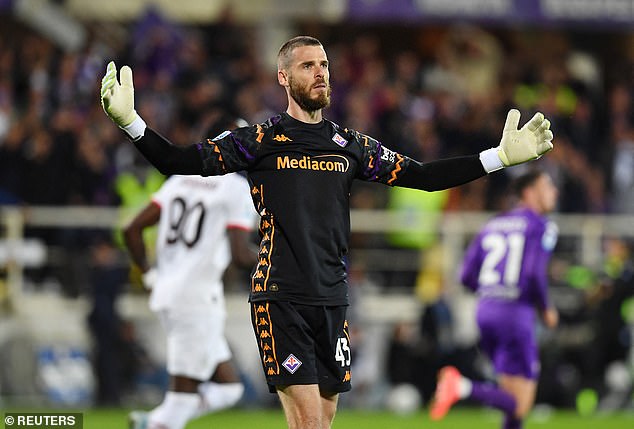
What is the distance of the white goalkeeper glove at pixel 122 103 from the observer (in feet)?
22.2

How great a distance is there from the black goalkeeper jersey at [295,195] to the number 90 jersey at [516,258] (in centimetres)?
386

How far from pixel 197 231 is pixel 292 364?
2694mm

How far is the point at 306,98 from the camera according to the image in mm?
7172

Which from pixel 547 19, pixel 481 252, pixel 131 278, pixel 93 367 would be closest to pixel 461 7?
pixel 547 19

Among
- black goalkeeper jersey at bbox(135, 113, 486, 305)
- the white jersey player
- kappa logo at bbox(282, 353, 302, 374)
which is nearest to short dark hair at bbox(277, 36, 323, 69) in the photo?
black goalkeeper jersey at bbox(135, 113, 486, 305)

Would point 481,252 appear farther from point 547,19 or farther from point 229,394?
point 547,19

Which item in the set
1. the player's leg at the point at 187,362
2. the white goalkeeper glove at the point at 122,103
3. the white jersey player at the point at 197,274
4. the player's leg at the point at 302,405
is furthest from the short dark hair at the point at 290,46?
the player's leg at the point at 187,362

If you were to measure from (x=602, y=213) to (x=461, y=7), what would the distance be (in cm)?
340

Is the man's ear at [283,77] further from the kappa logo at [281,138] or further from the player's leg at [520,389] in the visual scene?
the player's leg at [520,389]

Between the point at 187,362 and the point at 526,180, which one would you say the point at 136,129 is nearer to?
the point at 187,362

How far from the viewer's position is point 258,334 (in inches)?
282

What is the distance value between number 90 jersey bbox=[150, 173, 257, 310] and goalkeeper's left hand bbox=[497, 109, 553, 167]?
8.47 feet

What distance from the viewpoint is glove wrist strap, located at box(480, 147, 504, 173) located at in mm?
7410

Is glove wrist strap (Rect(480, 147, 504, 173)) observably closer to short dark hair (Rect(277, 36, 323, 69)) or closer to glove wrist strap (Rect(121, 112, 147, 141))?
short dark hair (Rect(277, 36, 323, 69))
